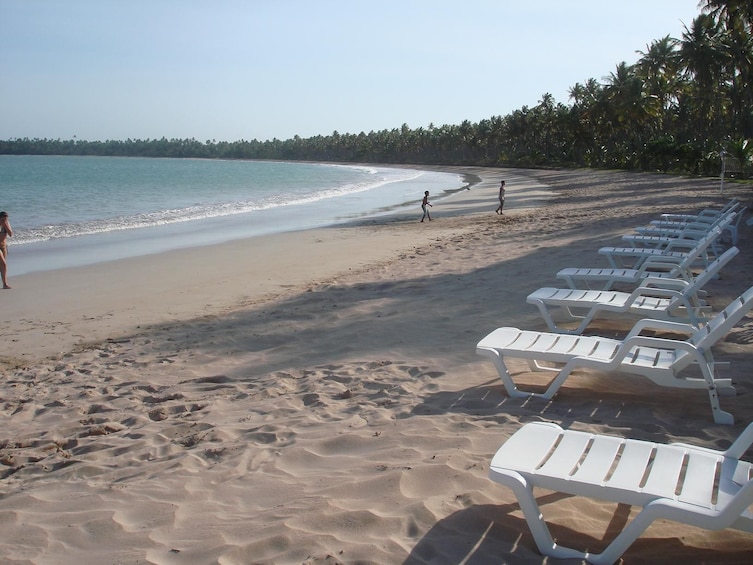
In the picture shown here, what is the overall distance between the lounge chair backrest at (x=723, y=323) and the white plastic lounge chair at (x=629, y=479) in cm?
146

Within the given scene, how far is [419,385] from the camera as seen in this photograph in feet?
16.6

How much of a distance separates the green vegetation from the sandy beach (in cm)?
2514

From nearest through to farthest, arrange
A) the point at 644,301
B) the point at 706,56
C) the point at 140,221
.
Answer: the point at 644,301 → the point at 140,221 → the point at 706,56

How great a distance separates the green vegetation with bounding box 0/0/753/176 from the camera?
40688mm

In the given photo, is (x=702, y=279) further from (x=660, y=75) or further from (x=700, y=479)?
(x=660, y=75)

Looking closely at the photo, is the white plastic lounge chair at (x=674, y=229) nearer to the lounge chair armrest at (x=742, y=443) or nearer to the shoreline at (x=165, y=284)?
the shoreline at (x=165, y=284)

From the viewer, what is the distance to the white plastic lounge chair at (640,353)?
4.14 m

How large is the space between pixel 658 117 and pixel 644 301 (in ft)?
189

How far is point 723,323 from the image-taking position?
4133 millimetres

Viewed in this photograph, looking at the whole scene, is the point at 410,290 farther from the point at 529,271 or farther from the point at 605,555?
the point at 605,555

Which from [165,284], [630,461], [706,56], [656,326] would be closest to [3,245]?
[165,284]

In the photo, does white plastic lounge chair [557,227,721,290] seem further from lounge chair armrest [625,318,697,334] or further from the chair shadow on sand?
the chair shadow on sand

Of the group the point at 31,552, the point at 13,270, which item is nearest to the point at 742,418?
the point at 31,552

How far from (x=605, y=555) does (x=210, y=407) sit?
311cm
